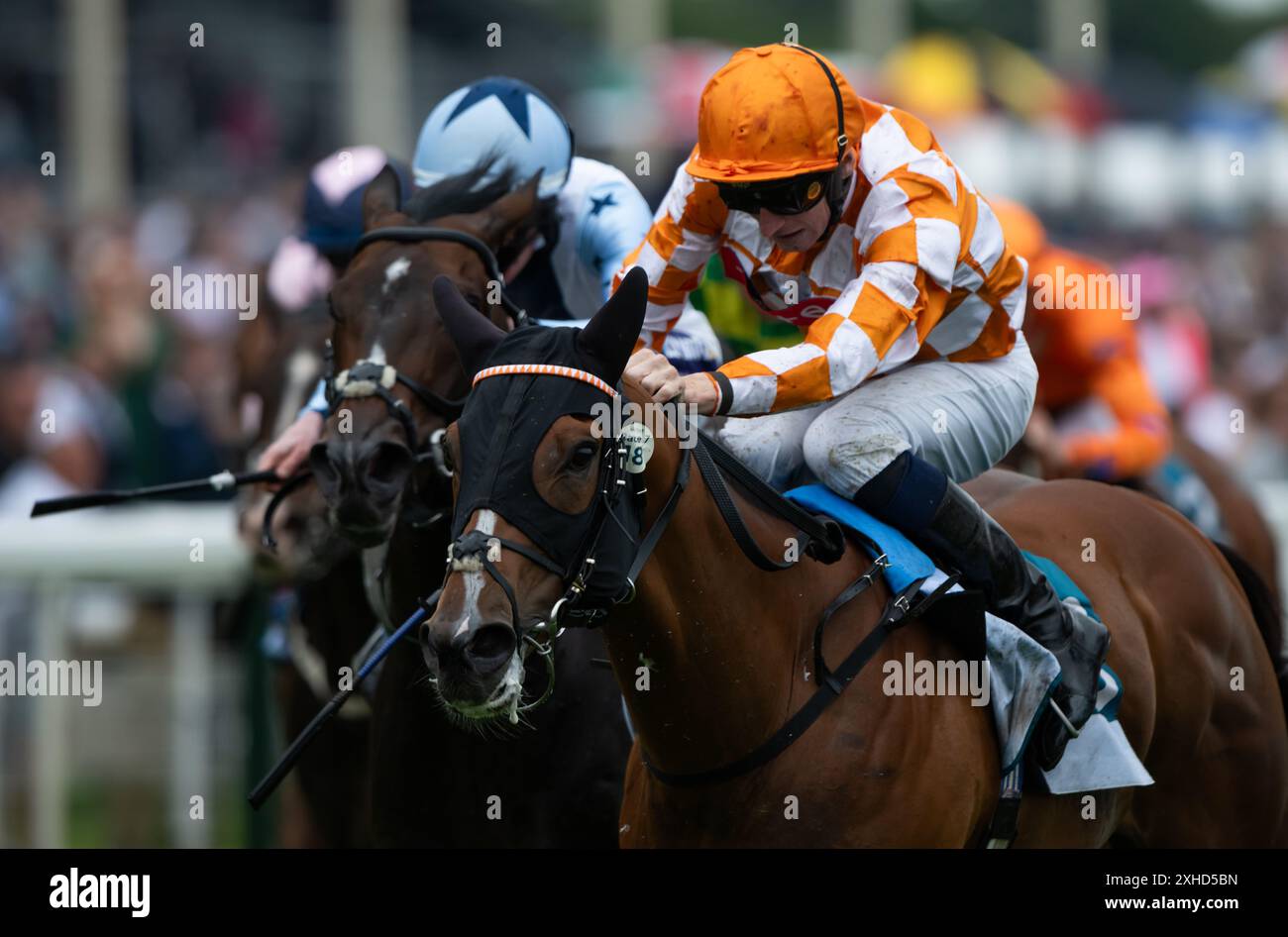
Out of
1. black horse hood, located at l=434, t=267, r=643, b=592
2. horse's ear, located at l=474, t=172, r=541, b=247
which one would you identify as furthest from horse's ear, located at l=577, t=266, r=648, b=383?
horse's ear, located at l=474, t=172, r=541, b=247

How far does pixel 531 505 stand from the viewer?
3.16m

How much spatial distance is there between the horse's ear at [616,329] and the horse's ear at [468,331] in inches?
8.5

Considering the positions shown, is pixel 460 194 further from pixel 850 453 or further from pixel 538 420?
pixel 538 420

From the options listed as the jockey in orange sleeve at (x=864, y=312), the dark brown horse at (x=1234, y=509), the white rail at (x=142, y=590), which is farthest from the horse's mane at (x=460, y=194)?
the dark brown horse at (x=1234, y=509)

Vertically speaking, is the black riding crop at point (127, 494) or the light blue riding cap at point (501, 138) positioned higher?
the light blue riding cap at point (501, 138)

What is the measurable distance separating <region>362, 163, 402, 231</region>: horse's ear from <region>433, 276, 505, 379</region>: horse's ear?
118 centimetres

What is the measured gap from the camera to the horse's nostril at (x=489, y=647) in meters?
3.06

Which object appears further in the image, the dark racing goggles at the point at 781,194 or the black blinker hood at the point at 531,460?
the dark racing goggles at the point at 781,194

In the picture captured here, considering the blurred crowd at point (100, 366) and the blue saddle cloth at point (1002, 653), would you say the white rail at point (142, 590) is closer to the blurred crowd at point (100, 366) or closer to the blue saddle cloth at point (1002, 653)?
the blurred crowd at point (100, 366)

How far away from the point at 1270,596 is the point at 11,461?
5.80 m

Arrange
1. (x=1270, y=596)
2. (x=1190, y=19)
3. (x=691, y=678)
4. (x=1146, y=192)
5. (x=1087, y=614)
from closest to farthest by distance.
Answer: (x=691, y=678) → (x=1087, y=614) → (x=1270, y=596) → (x=1146, y=192) → (x=1190, y=19)

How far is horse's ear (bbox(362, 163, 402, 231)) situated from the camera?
4.67 m
